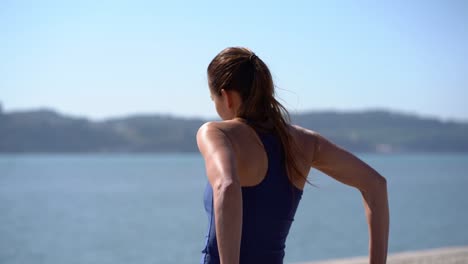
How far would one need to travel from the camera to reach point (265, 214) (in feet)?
6.43

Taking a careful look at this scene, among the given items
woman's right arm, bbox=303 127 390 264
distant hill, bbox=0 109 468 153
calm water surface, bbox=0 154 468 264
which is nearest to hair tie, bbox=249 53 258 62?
woman's right arm, bbox=303 127 390 264

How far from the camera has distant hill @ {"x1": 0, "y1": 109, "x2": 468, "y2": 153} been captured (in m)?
130

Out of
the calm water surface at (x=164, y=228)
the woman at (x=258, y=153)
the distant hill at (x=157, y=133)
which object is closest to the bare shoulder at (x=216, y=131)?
the woman at (x=258, y=153)

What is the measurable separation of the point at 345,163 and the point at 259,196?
0.32 meters

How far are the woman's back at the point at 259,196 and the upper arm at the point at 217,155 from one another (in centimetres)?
6

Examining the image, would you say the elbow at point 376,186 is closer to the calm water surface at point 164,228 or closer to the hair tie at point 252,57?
the hair tie at point 252,57

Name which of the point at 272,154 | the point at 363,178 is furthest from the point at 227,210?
the point at 363,178

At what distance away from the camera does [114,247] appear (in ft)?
104

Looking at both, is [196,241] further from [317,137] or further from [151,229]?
[317,137]

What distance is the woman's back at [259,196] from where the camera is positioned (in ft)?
6.32

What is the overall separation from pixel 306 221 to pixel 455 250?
1153 inches

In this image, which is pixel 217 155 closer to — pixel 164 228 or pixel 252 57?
pixel 252 57

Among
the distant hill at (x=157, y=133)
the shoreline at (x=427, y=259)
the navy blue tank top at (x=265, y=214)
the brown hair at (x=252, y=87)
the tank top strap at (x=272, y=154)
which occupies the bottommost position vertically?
the distant hill at (x=157, y=133)

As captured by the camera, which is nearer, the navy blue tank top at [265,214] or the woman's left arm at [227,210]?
the woman's left arm at [227,210]
